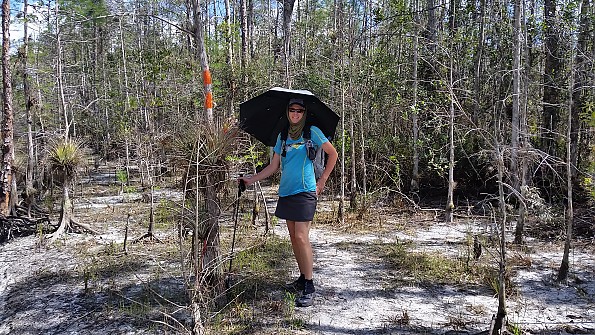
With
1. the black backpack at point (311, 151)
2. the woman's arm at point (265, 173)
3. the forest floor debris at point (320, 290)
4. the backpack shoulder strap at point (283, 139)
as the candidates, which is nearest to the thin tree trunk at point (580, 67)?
the forest floor debris at point (320, 290)

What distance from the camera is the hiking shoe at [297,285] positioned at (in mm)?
4469

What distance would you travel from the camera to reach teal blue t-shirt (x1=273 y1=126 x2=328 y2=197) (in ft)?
13.7

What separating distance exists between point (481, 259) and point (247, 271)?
3.00 m

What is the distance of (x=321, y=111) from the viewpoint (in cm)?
431

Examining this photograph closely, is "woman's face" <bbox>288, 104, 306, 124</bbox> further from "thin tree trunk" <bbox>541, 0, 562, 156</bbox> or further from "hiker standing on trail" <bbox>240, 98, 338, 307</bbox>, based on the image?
"thin tree trunk" <bbox>541, 0, 562, 156</bbox>

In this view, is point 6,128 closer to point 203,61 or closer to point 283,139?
point 203,61

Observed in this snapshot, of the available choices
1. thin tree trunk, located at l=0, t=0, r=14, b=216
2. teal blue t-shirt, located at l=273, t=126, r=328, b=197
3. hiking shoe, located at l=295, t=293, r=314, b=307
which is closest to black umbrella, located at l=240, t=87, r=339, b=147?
teal blue t-shirt, located at l=273, t=126, r=328, b=197

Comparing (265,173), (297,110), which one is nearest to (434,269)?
(265,173)

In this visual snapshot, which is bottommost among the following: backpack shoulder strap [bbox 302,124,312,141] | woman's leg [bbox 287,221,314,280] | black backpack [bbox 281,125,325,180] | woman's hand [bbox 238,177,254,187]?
woman's leg [bbox 287,221,314,280]

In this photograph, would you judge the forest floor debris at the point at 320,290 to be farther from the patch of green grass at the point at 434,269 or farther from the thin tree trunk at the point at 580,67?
the thin tree trunk at the point at 580,67

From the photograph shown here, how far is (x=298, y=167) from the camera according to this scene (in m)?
4.17

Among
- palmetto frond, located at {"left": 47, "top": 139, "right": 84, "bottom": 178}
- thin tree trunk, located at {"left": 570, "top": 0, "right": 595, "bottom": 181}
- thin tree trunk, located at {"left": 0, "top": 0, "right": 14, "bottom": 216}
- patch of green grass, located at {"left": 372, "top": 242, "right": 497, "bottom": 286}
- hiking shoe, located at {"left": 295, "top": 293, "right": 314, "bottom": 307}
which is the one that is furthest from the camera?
thin tree trunk, located at {"left": 0, "top": 0, "right": 14, "bottom": 216}

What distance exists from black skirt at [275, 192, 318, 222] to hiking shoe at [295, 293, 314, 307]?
2.54 feet

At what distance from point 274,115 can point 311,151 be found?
611mm
